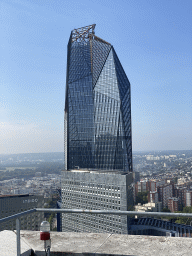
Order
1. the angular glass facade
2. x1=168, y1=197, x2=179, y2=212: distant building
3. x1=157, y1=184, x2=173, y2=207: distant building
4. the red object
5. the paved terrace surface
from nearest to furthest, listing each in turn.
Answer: the red object, the paved terrace surface, the angular glass facade, x1=168, y1=197, x2=179, y2=212: distant building, x1=157, y1=184, x2=173, y2=207: distant building


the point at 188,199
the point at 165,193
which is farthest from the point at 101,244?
the point at 165,193

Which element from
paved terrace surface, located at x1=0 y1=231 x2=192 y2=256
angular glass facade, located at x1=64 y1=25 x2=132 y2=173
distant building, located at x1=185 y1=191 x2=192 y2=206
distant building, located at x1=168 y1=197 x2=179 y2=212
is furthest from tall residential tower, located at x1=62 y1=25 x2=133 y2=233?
paved terrace surface, located at x1=0 y1=231 x2=192 y2=256

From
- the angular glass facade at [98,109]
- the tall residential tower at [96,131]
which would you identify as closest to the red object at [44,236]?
the tall residential tower at [96,131]

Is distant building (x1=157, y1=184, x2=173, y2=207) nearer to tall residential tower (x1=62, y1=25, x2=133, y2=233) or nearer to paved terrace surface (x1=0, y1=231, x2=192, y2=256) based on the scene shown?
Result: tall residential tower (x1=62, y1=25, x2=133, y2=233)

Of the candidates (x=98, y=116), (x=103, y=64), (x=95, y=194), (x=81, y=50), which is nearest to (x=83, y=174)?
(x=95, y=194)

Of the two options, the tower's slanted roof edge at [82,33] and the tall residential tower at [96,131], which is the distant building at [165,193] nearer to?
the tall residential tower at [96,131]

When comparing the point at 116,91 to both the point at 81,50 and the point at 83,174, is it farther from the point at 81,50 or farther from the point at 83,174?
the point at 83,174
